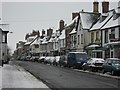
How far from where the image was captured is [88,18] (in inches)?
2520

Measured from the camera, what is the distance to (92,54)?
56656 millimetres

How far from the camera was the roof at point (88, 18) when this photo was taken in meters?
62.1

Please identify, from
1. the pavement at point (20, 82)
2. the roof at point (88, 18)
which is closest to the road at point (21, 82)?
the pavement at point (20, 82)

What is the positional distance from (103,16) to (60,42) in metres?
32.7

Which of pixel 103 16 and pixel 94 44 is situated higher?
pixel 103 16

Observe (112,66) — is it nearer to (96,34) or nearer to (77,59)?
(77,59)

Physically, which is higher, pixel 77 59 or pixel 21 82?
pixel 77 59

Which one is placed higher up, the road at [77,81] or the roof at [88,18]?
the roof at [88,18]

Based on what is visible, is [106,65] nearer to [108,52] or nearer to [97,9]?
[108,52]

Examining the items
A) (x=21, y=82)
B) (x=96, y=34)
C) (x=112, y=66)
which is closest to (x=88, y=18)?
(x=96, y=34)

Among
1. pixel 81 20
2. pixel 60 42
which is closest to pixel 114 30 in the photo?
pixel 81 20

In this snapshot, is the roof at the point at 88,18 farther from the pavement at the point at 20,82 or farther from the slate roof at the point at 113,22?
the pavement at the point at 20,82

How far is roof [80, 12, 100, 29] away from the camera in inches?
2446

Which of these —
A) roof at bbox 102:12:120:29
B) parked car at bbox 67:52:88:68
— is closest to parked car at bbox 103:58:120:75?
parked car at bbox 67:52:88:68
